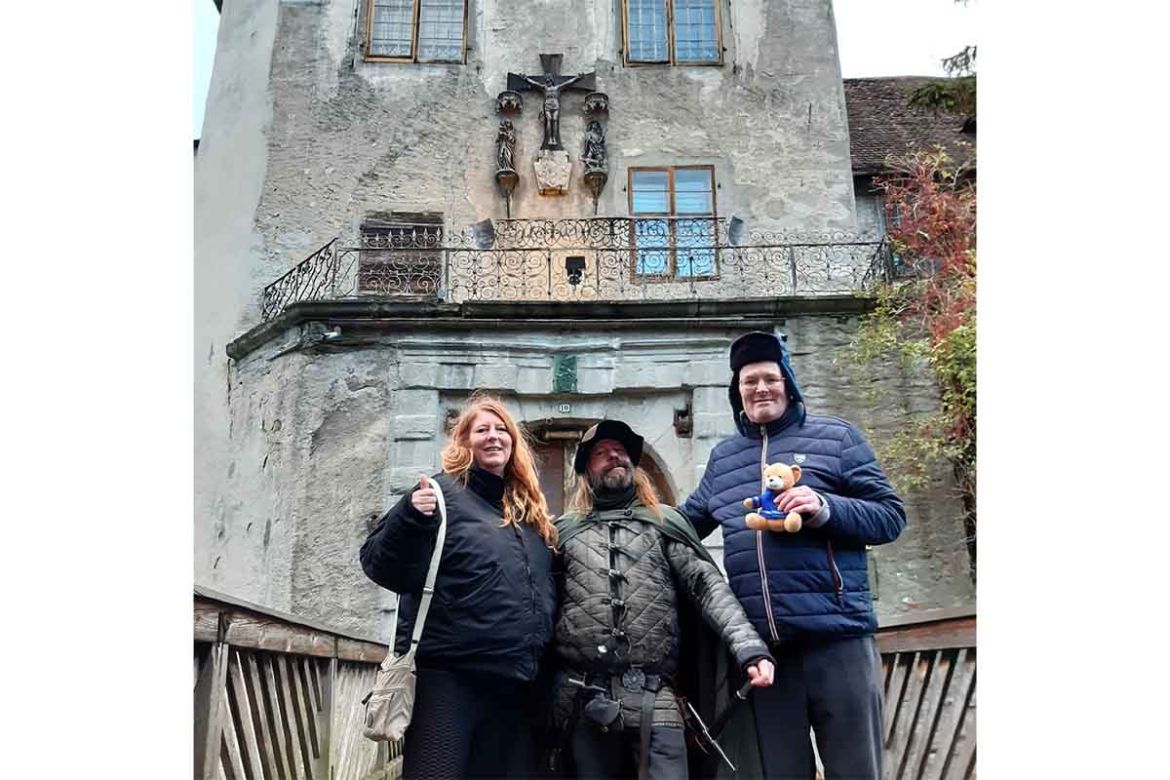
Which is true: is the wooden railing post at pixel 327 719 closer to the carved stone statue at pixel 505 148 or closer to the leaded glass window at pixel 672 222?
the leaded glass window at pixel 672 222

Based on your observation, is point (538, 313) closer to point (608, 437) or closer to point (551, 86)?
point (551, 86)

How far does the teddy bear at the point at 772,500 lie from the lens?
221cm

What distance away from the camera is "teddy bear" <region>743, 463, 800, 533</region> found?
2.21 m

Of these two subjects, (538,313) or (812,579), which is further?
(538,313)

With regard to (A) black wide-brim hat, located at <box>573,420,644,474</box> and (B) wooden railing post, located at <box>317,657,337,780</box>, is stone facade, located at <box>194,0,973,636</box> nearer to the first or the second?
(B) wooden railing post, located at <box>317,657,337,780</box>

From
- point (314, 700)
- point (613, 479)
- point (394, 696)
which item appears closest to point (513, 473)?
point (613, 479)

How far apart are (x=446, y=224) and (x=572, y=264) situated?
2.08 ft

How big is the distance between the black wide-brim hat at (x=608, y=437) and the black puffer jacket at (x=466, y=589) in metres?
0.30

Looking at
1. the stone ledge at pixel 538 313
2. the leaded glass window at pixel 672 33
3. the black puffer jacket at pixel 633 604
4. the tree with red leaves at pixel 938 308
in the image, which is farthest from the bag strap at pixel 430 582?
the leaded glass window at pixel 672 33

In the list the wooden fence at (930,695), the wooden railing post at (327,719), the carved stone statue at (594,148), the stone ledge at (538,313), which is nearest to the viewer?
the wooden fence at (930,695)

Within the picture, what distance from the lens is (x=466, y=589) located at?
219 cm
